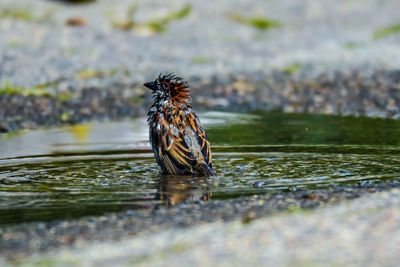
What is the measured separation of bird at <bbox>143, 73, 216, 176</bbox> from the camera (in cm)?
816

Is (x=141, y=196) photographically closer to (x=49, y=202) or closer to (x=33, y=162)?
(x=49, y=202)

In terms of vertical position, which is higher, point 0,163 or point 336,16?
point 336,16

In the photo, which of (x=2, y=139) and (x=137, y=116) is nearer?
(x=2, y=139)

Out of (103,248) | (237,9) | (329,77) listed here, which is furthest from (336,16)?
(103,248)

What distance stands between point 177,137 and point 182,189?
2.74ft

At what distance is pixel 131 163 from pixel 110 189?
1658mm

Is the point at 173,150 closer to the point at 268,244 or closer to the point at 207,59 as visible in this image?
the point at 268,244

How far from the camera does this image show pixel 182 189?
297 inches

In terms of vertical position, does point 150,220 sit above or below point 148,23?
below

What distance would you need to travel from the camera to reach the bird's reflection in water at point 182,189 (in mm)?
7023

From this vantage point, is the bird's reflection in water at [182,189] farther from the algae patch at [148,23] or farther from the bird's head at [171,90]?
the algae patch at [148,23]

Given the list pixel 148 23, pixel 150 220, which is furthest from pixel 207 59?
pixel 150 220

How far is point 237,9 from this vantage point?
70.4ft

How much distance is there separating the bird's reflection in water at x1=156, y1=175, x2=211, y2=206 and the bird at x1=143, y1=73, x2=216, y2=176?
4.2 inches
